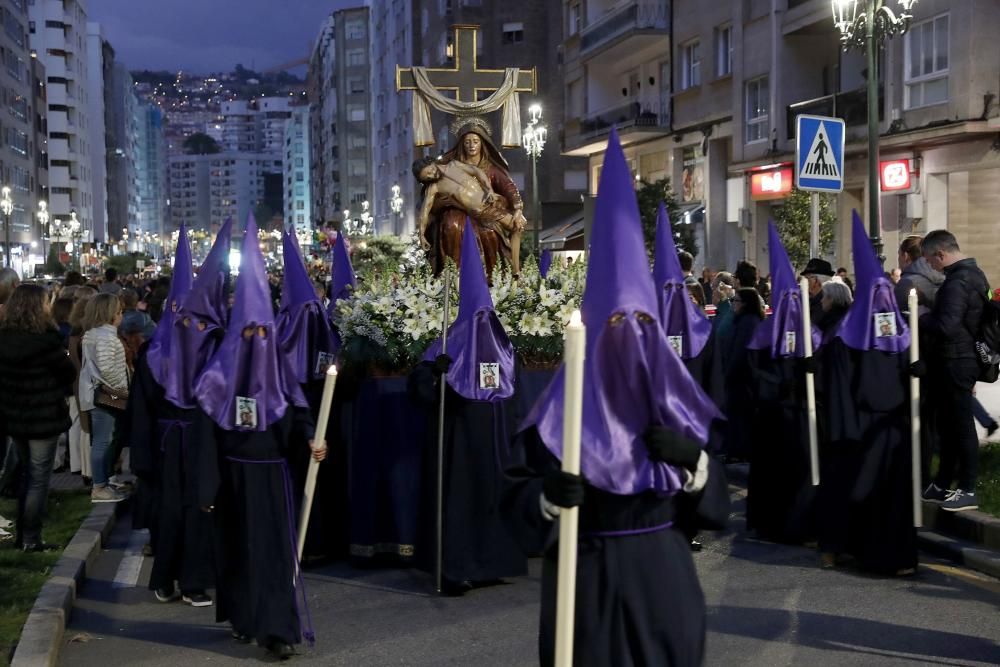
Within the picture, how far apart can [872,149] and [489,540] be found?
896cm

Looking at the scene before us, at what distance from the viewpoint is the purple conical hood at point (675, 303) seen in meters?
9.72

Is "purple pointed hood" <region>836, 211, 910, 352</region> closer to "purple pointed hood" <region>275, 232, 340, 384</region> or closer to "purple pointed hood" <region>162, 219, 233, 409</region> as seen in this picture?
"purple pointed hood" <region>275, 232, 340, 384</region>

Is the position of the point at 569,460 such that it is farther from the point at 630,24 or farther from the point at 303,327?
the point at 630,24

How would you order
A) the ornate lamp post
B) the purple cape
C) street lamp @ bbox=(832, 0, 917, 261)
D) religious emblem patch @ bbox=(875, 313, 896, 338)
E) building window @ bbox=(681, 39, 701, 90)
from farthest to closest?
the ornate lamp post
building window @ bbox=(681, 39, 701, 90)
street lamp @ bbox=(832, 0, 917, 261)
religious emblem patch @ bbox=(875, 313, 896, 338)
the purple cape

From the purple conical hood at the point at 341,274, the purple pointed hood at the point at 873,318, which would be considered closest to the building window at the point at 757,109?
the purple conical hood at the point at 341,274

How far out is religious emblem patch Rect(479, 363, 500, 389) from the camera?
26.8ft

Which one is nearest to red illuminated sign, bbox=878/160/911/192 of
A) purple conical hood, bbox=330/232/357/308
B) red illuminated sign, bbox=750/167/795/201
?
red illuminated sign, bbox=750/167/795/201

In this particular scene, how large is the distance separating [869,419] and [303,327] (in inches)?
159

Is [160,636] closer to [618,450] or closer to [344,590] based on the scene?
[344,590]

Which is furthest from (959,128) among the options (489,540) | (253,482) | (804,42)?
(253,482)

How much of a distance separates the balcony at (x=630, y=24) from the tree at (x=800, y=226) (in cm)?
1075

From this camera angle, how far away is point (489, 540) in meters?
8.23

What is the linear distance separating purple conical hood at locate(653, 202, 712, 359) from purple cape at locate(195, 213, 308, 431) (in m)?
3.85

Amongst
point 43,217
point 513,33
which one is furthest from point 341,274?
point 43,217
